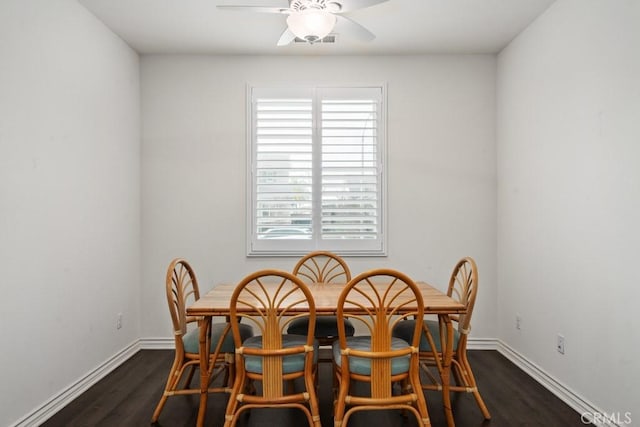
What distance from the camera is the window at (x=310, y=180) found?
3826 millimetres

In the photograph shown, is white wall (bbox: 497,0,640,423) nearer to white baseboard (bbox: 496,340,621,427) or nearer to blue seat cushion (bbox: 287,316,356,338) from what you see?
white baseboard (bbox: 496,340,621,427)

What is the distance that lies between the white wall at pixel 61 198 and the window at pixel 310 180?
3.76 ft

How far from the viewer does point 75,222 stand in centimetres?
281

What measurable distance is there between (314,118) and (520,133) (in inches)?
71.0

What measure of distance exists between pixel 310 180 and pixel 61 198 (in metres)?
2.00

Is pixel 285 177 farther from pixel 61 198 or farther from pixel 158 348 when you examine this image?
pixel 158 348

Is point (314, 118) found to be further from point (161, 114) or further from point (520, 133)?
point (520, 133)

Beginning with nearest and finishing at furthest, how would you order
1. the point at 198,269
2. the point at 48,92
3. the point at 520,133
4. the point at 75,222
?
the point at 48,92, the point at 75,222, the point at 520,133, the point at 198,269

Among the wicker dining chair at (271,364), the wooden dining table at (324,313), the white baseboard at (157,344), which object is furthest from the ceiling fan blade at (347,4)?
the white baseboard at (157,344)

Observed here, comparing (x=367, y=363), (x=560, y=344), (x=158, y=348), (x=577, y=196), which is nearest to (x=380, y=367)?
(x=367, y=363)

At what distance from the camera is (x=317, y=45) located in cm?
365

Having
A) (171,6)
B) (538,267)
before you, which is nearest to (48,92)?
(171,6)

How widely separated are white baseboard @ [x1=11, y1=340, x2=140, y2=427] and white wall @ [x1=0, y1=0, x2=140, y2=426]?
4 cm

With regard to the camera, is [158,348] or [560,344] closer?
[560,344]
